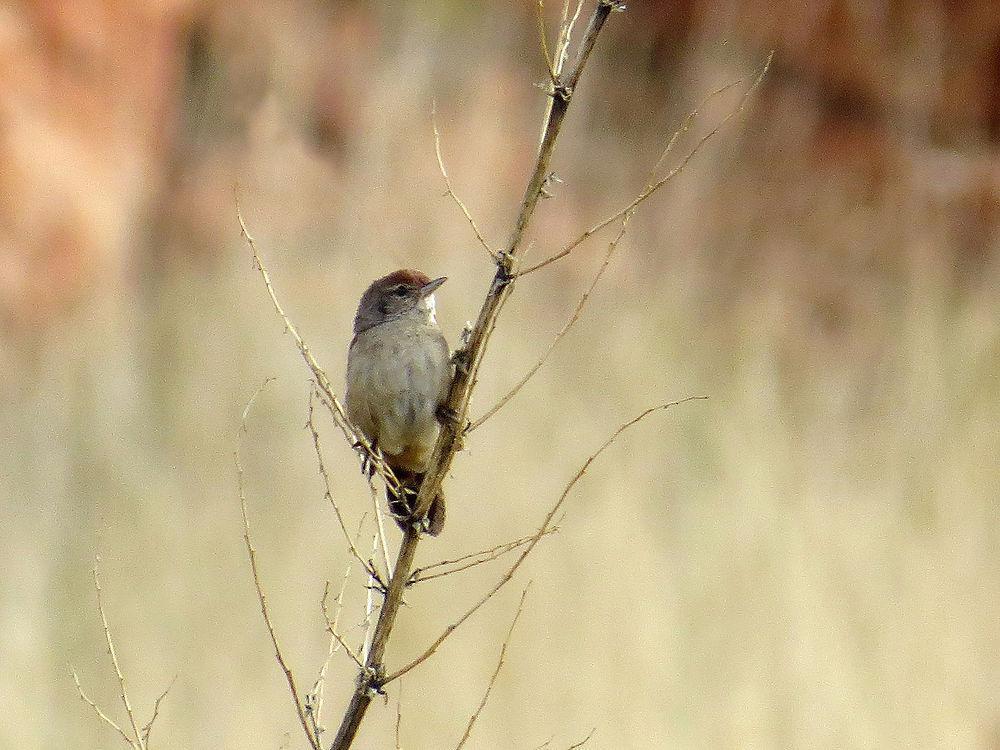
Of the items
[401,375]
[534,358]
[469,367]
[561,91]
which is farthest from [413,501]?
[534,358]

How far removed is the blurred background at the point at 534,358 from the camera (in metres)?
8.98

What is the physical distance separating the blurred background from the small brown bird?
441 cm

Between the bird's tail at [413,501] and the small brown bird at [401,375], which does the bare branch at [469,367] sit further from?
the small brown bird at [401,375]

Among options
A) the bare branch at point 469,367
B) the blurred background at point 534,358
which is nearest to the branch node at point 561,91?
the bare branch at point 469,367

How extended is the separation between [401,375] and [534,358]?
213 inches

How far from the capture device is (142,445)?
9.17m

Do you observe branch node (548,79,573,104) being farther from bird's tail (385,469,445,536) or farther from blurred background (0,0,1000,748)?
blurred background (0,0,1000,748)

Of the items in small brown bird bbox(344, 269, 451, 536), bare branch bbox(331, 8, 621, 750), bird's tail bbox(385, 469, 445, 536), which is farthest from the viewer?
small brown bird bbox(344, 269, 451, 536)

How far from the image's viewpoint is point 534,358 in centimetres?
984

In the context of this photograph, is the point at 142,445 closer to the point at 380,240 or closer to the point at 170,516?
the point at 170,516

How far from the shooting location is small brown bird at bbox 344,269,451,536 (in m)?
4.46

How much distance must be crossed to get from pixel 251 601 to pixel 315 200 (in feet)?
8.93

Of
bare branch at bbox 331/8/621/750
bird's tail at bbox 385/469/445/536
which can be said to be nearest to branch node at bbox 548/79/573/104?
bare branch at bbox 331/8/621/750

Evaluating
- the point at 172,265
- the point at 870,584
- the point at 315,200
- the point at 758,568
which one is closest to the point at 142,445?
the point at 172,265
